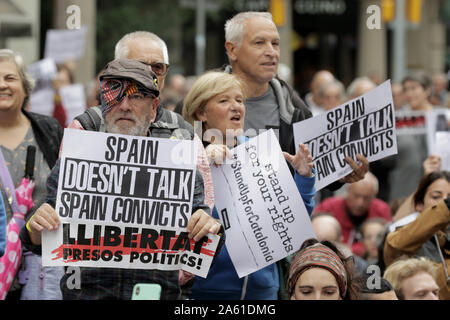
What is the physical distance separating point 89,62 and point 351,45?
17790mm

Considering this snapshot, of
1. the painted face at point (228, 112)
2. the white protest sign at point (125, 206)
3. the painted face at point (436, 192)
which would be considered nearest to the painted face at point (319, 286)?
the white protest sign at point (125, 206)

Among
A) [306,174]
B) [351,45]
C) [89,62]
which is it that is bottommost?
[306,174]

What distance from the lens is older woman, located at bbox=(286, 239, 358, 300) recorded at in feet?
16.0

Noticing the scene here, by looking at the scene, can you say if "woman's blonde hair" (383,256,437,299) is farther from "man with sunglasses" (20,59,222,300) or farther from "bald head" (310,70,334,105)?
"bald head" (310,70,334,105)

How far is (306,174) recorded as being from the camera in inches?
212

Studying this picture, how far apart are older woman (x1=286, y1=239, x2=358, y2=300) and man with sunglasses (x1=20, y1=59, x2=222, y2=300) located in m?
0.59

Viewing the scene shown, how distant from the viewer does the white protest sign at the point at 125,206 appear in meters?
4.55

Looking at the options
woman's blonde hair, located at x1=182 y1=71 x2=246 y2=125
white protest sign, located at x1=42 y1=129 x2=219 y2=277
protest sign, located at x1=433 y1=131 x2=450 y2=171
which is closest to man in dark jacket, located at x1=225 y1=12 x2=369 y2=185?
woman's blonde hair, located at x1=182 y1=71 x2=246 y2=125

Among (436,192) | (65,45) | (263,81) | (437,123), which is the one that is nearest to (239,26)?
(263,81)

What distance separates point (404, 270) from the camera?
6078 mm
